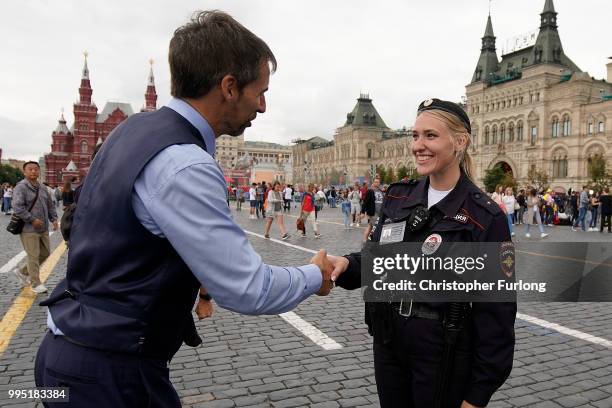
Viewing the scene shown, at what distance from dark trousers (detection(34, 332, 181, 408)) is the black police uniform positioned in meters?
0.89

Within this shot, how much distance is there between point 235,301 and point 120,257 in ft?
1.19

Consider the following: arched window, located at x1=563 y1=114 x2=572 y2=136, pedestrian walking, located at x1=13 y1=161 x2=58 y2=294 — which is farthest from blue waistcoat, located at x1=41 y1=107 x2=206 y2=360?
arched window, located at x1=563 y1=114 x2=572 y2=136

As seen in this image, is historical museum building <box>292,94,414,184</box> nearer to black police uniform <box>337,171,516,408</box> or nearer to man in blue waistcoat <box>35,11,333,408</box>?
black police uniform <box>337,171,516,408</box>

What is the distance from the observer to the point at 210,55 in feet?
4.73

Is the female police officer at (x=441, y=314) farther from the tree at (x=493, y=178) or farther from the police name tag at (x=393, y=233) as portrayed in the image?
the tree at (x=493, y=178)

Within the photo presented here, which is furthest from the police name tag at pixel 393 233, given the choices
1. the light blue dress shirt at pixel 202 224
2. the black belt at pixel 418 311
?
the light blue dress shirt at pixel 202 224

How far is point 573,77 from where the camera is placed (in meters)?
51.5

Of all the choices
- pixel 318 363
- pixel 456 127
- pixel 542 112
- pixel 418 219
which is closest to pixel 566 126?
pixel 542 112

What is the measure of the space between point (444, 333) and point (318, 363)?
257 cm

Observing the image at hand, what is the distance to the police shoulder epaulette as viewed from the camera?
1.90 m

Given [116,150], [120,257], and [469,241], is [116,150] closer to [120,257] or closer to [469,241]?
[120,257]

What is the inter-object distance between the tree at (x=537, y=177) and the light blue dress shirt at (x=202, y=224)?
54.2m

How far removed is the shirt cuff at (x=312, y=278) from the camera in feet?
4.89

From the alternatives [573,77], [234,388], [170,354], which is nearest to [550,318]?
[234,388]
